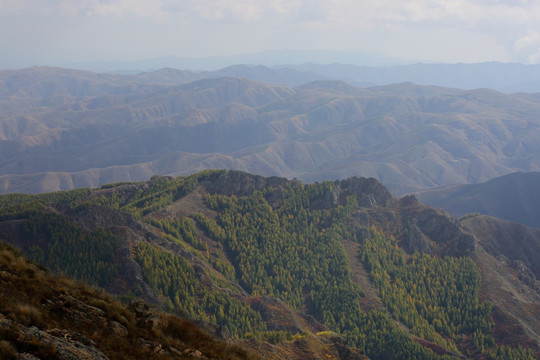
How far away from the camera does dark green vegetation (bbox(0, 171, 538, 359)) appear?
9138 centimetres

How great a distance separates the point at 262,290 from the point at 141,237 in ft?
121

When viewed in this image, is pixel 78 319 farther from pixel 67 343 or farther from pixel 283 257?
pixel 283 257

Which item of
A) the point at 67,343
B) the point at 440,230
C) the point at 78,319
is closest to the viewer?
the point at 67,343

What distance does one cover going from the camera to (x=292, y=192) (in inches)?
6452

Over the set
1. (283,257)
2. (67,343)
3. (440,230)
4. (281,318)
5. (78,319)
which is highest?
(67,343)

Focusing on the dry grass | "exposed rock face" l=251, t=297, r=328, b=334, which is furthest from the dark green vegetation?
the dry grass

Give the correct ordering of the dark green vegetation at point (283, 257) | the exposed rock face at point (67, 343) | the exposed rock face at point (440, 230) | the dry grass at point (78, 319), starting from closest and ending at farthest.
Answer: the exposed rock face at point (67, 343) → the dry grass at point (78, 319) → the dark green vegetation at point (283, 257) → the exposed rock face at point (440, 230)

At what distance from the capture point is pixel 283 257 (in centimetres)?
13388

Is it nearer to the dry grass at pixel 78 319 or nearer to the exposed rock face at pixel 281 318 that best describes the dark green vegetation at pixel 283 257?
the exposed rock face at pixel 281 318

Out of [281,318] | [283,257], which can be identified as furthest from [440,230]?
[281,318]

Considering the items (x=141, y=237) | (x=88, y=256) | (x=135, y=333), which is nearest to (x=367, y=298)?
(x=141, y=237)

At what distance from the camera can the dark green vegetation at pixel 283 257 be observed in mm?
91375

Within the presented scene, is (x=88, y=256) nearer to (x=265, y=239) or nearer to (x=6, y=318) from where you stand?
(x=265, y=239)

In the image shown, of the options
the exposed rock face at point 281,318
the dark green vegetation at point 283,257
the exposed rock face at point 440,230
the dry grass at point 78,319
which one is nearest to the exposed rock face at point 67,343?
the dry grass at point 78,319
